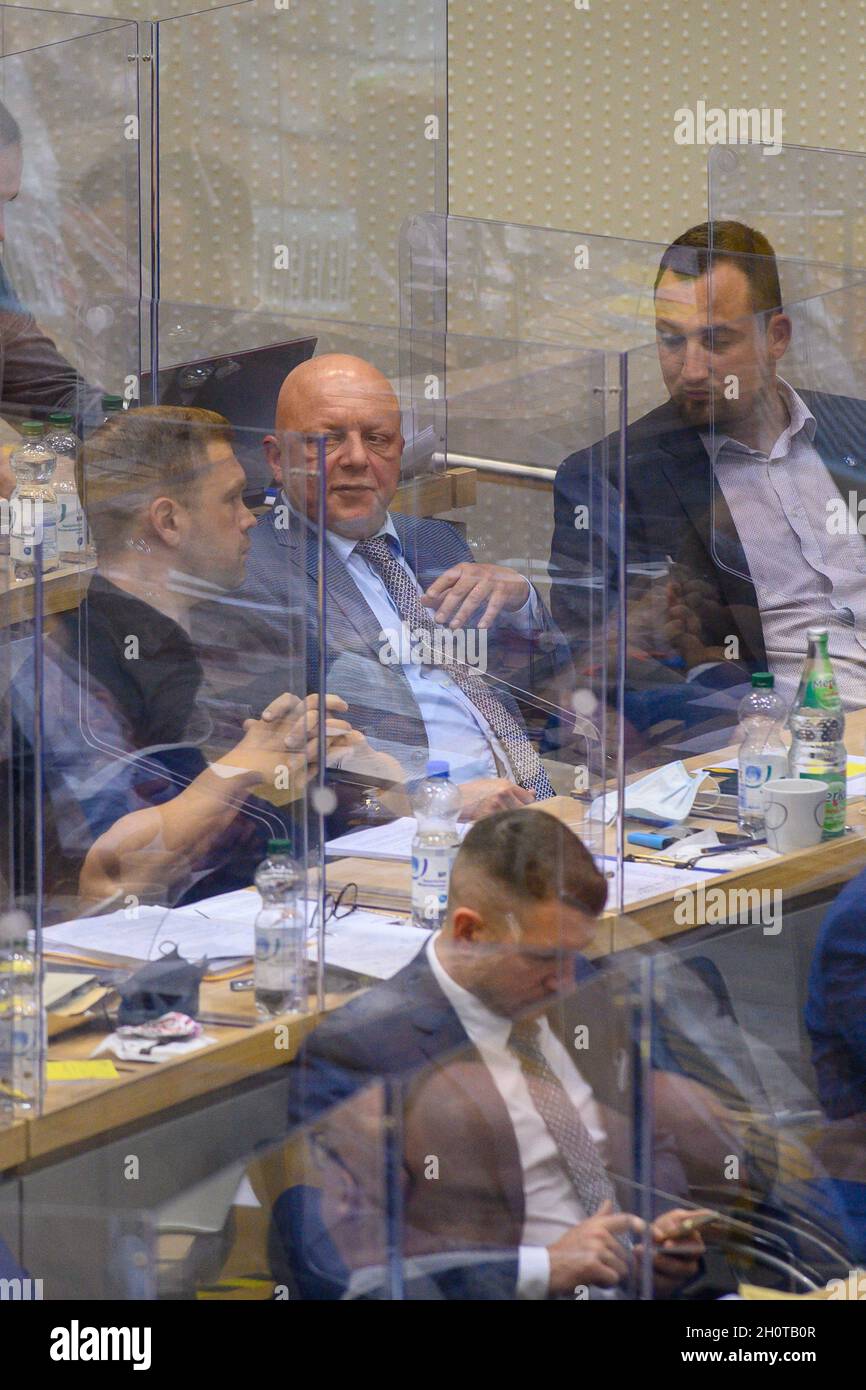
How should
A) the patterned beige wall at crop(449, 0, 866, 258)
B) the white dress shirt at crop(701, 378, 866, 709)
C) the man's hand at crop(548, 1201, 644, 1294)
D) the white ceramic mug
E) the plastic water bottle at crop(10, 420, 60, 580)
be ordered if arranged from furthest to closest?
1. the patterned beige wall at crop(449, 0, 866, 258)
2. the white dress shirt at crop(701, 378, 866, 709)
3. the plastic water bottle at crop(10, 420, 60, 580)
4. the white ceramic mug
5. the man's hand at crop(548, 1201, 644, 1294)

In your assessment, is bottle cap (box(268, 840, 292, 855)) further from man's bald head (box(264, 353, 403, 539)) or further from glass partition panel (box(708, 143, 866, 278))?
glass partition panel (box(708, 143, 866, 278))

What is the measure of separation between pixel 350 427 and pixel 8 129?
3.70 ft

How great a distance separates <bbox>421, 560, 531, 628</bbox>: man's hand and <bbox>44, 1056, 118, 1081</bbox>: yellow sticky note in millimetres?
1186

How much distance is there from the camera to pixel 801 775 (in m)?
2.39

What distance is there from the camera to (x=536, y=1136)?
1.48 m

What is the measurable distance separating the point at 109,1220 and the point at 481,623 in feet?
4.49

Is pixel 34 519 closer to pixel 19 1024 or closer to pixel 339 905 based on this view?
pixel 339 905

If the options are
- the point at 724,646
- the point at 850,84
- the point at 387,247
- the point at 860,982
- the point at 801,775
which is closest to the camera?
the point at 860,982

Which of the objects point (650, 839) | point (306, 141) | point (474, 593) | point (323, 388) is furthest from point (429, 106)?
point (650, 839)

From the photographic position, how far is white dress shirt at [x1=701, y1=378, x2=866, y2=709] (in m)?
3.19

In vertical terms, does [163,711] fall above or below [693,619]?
below

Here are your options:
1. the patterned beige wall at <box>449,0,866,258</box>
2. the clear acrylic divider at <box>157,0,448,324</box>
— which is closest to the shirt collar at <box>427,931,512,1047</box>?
the clear acrylic divider at <box>157,0,448,324</box>
